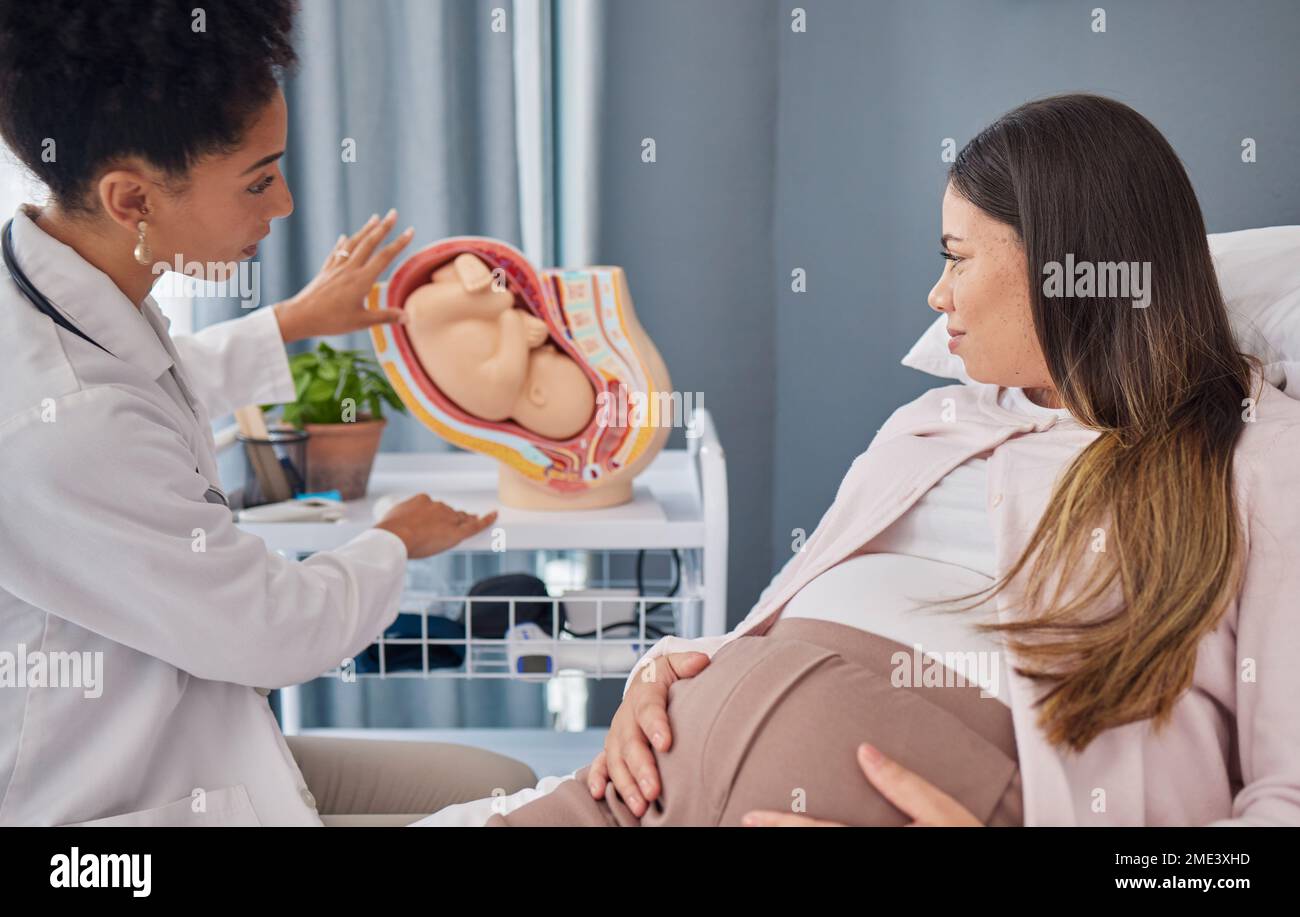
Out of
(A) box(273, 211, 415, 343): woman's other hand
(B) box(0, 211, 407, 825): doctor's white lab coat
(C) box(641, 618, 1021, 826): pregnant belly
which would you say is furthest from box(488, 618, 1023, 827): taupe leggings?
(A) box(273, 211, 415, 343): woman's other hand

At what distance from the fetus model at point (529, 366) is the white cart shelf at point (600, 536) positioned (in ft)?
0.25

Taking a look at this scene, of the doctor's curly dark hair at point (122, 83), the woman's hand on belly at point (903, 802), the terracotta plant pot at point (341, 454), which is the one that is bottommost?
the woman's hand on belly at point (903, 802)

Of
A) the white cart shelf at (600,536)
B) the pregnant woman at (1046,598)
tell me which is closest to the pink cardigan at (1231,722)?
the pregnant woman at (1046,598)

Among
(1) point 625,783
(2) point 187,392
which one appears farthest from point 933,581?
(2) point 187,392

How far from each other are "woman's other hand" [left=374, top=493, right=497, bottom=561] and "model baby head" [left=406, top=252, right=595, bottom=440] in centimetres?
19

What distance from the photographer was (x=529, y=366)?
1.44 metres

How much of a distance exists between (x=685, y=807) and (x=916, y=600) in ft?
0.85

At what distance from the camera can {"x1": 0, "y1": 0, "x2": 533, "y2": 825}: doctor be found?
765 mm

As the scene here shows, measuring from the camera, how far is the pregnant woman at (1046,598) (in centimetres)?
74

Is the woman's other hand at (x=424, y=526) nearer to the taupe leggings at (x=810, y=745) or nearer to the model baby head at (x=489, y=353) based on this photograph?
the model baby head at (x=489, y=353)

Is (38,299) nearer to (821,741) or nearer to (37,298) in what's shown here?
(37,298)
